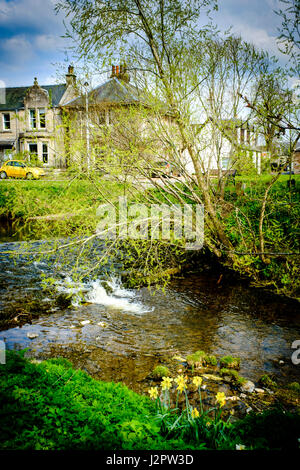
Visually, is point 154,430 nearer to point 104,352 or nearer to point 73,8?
point 104,352

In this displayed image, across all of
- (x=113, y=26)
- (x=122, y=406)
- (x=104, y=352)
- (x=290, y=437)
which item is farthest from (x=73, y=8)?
(x=290, y=437)

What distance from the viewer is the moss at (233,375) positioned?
459 cm

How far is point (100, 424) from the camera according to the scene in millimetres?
2535

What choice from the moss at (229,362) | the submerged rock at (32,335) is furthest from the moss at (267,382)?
the submerged rock at (32,335)

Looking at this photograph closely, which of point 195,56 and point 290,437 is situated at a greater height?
point 195,56

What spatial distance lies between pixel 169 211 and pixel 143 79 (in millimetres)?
3493

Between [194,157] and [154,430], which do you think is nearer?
[154,430]

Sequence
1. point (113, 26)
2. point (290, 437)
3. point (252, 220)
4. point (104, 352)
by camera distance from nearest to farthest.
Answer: point (290, 437) → point (104, 352) → point (113, 26) → point (252, 220)

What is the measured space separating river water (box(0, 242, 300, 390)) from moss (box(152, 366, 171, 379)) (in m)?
0.22

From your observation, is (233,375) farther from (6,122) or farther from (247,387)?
(6,122)

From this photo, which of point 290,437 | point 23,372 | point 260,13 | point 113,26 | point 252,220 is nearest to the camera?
point 290,437

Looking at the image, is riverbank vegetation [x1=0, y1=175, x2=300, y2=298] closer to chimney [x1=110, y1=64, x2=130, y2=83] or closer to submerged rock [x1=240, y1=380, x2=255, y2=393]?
chimney [x1=110, y1=64, x2=130, y2=83]

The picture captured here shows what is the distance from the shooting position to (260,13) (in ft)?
22.2

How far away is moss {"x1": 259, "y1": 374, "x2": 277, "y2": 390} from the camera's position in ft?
14.8
